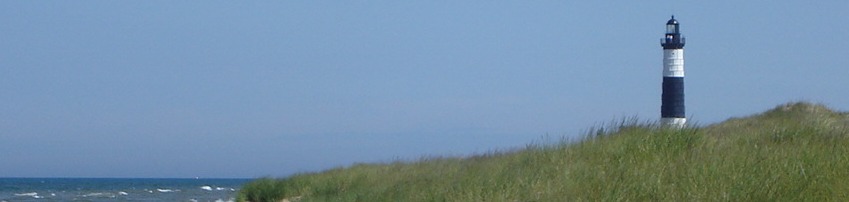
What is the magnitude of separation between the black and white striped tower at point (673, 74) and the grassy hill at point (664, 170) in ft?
50.7

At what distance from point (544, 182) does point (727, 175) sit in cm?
174

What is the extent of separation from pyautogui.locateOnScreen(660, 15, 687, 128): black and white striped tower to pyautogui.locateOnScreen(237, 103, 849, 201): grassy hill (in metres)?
15.4

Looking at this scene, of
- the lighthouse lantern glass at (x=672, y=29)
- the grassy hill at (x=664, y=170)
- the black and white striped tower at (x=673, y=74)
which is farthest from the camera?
the lighthouse lantern glass at (x=672, y=29)

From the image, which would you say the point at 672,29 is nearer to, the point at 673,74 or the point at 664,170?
the point at 673,74

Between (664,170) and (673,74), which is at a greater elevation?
(673,74)

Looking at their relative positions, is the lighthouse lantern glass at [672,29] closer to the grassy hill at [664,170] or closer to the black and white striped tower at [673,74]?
the black and white striped tower at [673,74]

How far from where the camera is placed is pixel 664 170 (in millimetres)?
11023

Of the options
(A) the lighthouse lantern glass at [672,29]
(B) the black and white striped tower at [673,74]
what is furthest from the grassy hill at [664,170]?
(A) the lighthouse lantern glass at [672,29]

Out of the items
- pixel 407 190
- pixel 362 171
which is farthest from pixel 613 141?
pixel 362 171

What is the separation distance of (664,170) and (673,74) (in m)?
21.3

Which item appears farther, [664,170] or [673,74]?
[673,74]

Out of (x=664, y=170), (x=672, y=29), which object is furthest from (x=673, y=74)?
(x=664, y=170)

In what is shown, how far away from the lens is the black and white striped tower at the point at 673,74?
1228 inches

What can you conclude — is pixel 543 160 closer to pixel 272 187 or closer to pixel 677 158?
pixel 677 158
